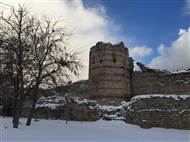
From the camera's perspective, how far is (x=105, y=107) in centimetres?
1644

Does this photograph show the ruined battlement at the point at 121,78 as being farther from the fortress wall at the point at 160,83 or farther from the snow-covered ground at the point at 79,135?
the snow-covered ground at the point at 79,135

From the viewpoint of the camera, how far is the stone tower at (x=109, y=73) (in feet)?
60.6

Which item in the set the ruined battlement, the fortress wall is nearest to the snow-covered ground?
the ruined battlement

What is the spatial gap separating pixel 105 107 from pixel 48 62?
7.11 meters

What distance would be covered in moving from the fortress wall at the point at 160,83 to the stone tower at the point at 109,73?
1.00 meters

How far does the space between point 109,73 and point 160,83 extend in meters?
5.32

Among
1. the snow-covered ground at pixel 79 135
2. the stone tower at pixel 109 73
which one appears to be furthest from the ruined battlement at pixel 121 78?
the snow-covered ground at pixel 79 135

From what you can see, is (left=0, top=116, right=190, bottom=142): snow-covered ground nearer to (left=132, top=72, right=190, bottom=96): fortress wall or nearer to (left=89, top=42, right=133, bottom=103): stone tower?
(left=89, top=42, right=133, bottom=103): stone tower

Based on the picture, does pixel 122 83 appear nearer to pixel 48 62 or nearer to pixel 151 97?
pixel 151 97

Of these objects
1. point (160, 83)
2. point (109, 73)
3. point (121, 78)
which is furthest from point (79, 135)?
point (160, 83)

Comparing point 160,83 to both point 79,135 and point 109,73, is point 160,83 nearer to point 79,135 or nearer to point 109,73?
point 109,73

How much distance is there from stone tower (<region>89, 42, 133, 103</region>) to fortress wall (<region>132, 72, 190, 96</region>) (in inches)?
39.3

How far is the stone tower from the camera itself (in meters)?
18.5

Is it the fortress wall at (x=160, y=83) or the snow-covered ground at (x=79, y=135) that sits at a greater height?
the fortress wall at (x=160, y=83)
